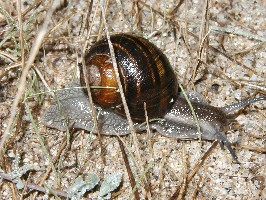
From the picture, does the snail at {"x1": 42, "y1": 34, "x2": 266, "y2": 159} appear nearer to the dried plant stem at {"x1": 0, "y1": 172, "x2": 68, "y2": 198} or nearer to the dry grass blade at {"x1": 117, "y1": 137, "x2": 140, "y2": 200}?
the dry grass blade at {"x1": 117, "y1": 137, "x2": 140, "y2": 200}

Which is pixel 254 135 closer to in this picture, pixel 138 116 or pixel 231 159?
pixel 231 159

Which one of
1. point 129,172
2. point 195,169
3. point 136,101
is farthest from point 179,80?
point 129,172

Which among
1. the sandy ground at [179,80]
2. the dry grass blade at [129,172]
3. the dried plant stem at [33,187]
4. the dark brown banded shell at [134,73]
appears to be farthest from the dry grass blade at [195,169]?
the dried plant stem at [33,187]

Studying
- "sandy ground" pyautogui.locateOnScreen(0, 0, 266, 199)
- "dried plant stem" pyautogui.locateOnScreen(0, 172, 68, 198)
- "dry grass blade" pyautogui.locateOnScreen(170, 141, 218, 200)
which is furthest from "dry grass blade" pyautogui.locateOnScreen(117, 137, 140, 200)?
"dried plant stem" pyautogui.locateOnScreen(0, 172, 68, 198)

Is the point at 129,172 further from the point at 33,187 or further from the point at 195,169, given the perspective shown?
the point at 33,187

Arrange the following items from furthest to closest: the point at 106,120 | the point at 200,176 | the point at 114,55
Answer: the point at 106,120
the point at 200,176
the point at 114,55

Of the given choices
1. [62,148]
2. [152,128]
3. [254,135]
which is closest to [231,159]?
[254,135]

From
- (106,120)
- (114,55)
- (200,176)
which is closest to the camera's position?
(114,55)
